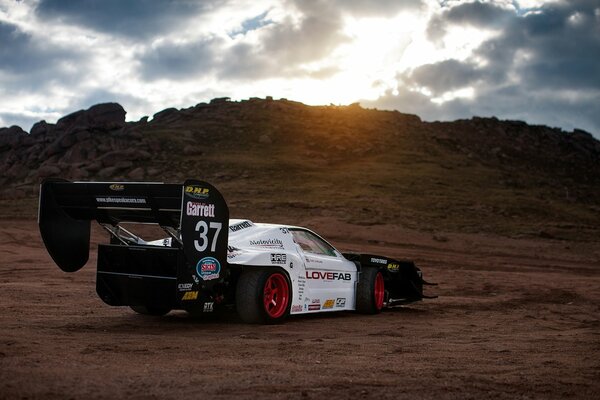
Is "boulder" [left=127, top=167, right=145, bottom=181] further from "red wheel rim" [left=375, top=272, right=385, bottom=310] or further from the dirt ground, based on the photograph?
"red wheel rim" [left=375, top=272, right=385, bottom=310]

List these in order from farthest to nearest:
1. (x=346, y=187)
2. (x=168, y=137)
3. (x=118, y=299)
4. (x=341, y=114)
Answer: (x=341, y=114) → (x=168, y=137) → (x=346, y=187) → (x=118, y=299)

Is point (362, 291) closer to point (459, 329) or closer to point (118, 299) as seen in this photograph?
point (459, 329)

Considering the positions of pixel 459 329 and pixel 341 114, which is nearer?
pixel 459 329

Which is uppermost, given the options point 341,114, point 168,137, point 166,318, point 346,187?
point 341,114

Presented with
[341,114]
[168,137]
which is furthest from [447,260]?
[341,114]

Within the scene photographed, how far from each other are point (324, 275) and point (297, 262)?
2.61ft

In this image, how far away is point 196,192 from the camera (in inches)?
341

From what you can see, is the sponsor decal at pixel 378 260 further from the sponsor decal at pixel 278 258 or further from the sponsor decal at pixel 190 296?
the sponsor decal at pixel 190 296

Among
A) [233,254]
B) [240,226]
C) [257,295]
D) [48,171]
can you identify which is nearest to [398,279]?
[240,226]

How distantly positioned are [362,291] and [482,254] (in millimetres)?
18200

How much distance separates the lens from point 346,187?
4512 centimetres

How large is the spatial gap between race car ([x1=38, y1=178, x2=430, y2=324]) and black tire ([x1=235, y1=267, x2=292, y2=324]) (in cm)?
1

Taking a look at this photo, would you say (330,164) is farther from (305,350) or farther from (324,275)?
(305,350)

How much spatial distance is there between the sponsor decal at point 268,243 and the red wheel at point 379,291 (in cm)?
241
